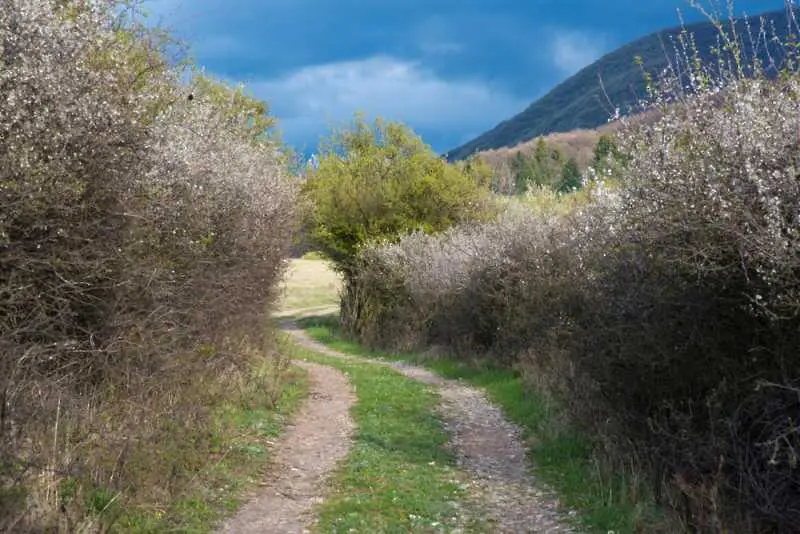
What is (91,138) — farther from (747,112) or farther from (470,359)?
(470,359)

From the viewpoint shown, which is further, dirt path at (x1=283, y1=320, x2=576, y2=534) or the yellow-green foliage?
the yellow-green foliage

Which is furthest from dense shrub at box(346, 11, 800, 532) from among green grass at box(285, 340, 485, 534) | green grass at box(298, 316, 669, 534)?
green grass at box(285, 340, 485, 534)

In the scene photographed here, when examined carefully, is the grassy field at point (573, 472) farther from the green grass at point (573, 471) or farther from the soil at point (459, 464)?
the soil at point (459, 464)

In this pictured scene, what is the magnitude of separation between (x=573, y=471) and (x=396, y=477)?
2.41m

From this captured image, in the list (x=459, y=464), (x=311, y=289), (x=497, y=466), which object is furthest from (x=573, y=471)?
(x=311, y=289)

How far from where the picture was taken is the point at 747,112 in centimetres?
749

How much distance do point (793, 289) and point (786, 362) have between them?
0.86 metres

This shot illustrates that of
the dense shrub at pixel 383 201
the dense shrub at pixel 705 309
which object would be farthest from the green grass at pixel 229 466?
the dense shrub at pixel 383 201

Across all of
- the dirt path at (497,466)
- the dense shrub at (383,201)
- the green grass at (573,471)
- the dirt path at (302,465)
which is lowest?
the dirt path at (497,466)

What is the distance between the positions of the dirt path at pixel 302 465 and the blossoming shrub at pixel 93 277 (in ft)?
3.16

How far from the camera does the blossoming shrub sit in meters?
7.25

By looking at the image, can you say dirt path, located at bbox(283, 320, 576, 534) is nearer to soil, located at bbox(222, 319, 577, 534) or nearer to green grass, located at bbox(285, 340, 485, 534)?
soil, located at bbox(222, 319, 577, 534)

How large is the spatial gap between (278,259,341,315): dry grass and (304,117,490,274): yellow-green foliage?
3.18 meters

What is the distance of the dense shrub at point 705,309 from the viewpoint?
6941 millimetres
